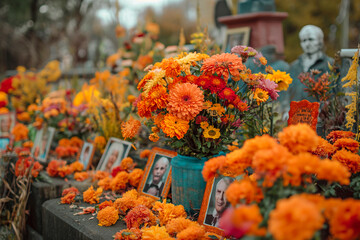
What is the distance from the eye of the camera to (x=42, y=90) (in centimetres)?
530

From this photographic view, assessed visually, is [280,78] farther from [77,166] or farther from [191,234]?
[77,166]

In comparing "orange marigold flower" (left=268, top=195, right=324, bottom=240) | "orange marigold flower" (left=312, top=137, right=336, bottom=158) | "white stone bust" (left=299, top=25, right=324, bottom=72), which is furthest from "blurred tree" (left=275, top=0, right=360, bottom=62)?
"orange marigold flower" (left=268, top=195, right=324, bottom=240)

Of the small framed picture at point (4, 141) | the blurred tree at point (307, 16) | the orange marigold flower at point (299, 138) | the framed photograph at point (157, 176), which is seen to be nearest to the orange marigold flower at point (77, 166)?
the framed photograph at point (157, 176)

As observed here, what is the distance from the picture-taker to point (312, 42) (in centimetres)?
325

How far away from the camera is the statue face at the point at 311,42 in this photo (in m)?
3.22

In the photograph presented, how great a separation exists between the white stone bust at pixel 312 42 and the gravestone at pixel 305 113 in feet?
4.34

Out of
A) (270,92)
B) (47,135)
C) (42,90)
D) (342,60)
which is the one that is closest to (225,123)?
(270,92)

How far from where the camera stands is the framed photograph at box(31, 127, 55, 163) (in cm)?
364

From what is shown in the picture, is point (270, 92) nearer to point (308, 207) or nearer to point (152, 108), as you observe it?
point (152, 108)

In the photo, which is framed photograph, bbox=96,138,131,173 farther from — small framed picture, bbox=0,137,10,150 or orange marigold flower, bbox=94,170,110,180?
small framed picture, bbox=0,137,10,150

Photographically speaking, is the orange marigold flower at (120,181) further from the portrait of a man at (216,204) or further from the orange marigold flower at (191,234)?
the orange marigold flower at (191,234)

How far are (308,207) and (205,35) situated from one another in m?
2.01

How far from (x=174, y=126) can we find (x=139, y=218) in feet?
1.92

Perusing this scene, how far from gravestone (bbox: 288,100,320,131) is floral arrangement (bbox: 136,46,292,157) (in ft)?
0.90
